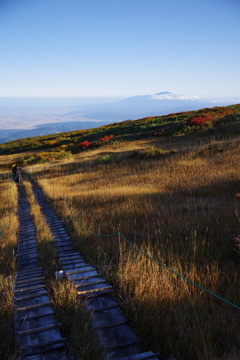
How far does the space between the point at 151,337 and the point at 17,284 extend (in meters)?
2.50

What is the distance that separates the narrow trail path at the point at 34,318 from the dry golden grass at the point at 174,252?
0.95 meters

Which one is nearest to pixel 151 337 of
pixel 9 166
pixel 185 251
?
pixel 185 251

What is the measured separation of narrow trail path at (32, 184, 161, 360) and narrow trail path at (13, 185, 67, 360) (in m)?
0.45

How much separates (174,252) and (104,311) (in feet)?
6.49

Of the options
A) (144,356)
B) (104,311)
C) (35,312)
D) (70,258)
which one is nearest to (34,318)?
(35,312)

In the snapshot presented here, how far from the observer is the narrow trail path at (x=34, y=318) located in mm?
2759

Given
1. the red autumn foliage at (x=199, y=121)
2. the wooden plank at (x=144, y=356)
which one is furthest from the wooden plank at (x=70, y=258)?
the red autumn foliage at (x=199, y=121)

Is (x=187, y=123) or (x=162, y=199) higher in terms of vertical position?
(x=187, y=123)

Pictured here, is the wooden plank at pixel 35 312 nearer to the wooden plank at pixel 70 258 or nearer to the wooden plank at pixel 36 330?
the wooden plank at pixel 36 330

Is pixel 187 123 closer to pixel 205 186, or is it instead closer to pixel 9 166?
Answer: pixel 9 166

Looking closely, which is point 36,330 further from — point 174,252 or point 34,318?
point 174,252


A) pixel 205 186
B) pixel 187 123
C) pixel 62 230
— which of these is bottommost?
pixel 62 230

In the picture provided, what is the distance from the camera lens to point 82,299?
12.2 feet

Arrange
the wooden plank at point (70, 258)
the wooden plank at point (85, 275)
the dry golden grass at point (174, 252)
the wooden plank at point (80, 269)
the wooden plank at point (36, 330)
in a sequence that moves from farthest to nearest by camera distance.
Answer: the wooden plank at point (70, 258), the wooden plank at point (80, 269), the wooden plank at point (85, 275), the wooden plank at point (36, 330), the dry golden grass at point (174, 252)
